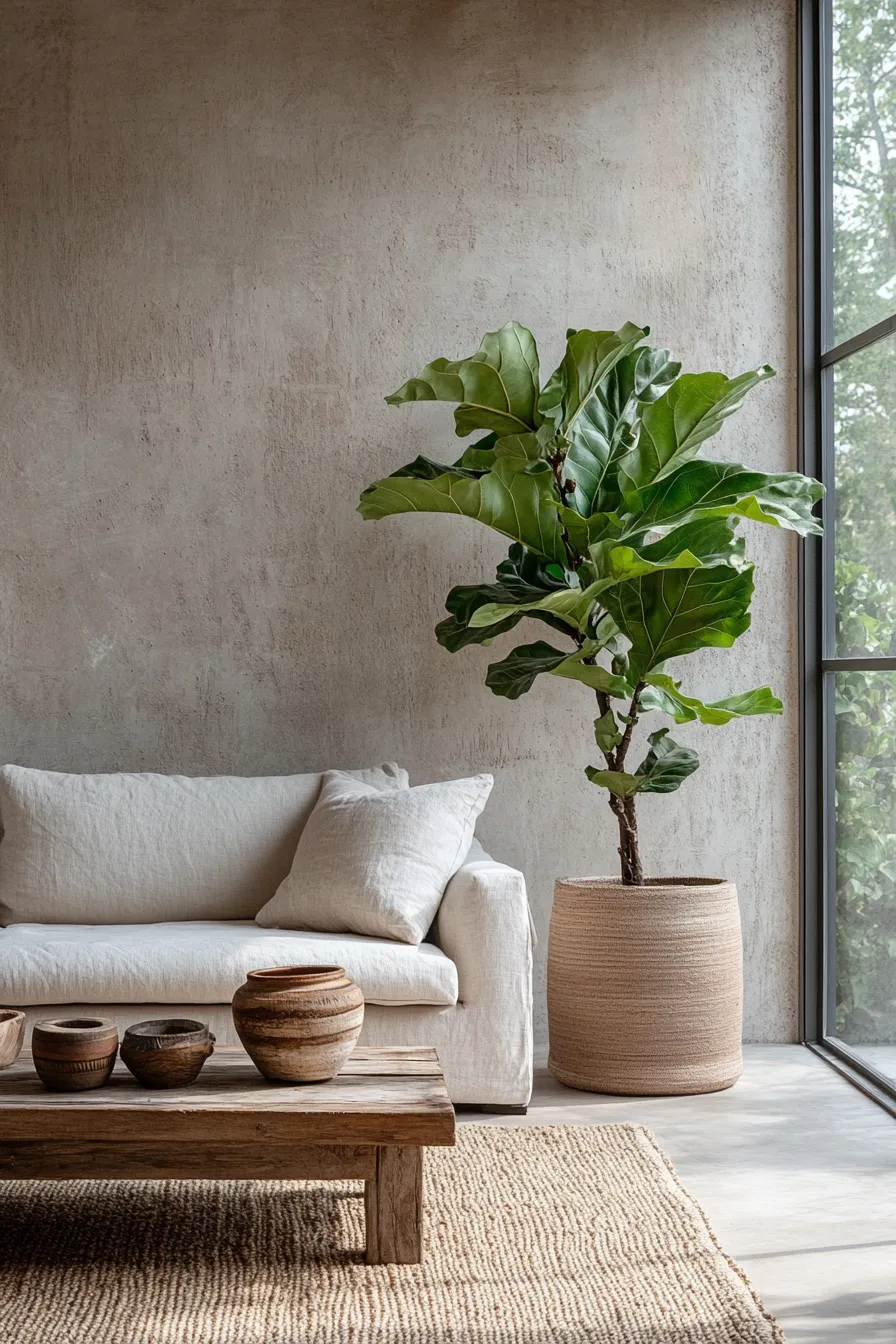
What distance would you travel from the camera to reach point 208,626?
389cm

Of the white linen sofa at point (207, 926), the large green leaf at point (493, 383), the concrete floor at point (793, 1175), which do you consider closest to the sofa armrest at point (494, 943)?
the white linen sofa at point (207, 926)

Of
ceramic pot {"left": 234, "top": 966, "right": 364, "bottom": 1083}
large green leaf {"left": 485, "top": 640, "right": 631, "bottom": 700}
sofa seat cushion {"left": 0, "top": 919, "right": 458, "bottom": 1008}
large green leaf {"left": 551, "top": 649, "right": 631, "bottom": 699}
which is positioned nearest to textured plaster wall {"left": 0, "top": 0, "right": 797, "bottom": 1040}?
large green leaf {"left": 485, "top": 640, "right": 631, "bottom": 700}

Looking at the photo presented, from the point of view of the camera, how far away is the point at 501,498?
3.34m

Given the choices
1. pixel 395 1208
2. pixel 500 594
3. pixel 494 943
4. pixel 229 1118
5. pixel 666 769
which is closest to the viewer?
pixel 229 1118

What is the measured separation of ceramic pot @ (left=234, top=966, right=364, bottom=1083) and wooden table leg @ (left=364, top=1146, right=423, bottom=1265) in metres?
0.18

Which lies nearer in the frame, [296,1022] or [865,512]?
[296,1022]

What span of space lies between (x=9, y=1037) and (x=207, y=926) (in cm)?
111

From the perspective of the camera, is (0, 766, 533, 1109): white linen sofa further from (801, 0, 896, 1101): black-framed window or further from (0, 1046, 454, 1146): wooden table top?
(801, 0, 896, 1101): black-framed window

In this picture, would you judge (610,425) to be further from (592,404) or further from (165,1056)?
(165,1056)

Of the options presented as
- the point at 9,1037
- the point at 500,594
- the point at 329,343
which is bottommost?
the point at 9,1037

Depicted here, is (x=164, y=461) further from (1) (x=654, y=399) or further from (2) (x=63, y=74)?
(1) (x=654, y=399)

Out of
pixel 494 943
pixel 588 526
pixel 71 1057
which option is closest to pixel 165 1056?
pixel 71 1057

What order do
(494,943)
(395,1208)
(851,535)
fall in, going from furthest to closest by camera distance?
(851,535) < (494,943) < (395,1208)

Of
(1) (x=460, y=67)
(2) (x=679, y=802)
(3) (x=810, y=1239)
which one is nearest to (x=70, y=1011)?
(3) (x=810, y=1239)
